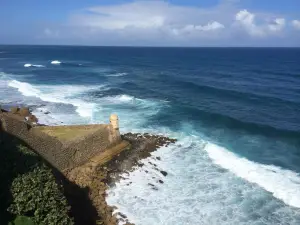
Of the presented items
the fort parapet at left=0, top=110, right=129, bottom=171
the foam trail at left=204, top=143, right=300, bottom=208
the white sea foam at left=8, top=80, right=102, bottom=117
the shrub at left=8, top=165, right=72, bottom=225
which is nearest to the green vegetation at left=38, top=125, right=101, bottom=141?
the fort parapet at left=0, top=110, right=129, bottom=171

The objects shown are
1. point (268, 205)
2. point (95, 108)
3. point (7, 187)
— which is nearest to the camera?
point (7, 187)

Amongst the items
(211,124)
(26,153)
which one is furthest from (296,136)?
(26,153)

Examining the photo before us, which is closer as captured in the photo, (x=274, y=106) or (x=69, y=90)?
(x=274, y=106)

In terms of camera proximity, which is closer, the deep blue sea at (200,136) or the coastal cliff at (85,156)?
the coastal cliff at (85,156)

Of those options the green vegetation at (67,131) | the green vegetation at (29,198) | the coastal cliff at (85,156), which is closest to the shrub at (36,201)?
the green vegetation at (29,198)

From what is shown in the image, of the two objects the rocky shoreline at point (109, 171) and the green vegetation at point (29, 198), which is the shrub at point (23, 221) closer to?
the green vegetation at point (29, 198)

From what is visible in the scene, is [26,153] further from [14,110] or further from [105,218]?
[14,110]

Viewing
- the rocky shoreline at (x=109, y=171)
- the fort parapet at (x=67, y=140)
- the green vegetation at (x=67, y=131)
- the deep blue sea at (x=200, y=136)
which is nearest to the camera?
the rocky shoreline at (x=109, y=171)

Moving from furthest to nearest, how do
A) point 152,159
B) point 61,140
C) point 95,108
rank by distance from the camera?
point 95,108 < point 152,159 < point 61,140
